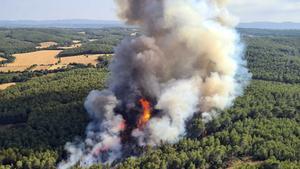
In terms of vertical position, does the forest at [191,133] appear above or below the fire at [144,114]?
below

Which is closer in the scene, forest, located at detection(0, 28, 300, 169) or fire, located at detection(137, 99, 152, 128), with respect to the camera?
forest, located at detection(0, 28, 300, 169)

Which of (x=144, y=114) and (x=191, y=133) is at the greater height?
(x=144, y=114)

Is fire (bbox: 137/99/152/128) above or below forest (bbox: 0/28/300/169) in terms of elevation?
above

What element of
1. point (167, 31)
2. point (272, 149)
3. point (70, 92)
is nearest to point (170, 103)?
point (167, 31)

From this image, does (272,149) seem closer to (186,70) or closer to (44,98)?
(186,70)

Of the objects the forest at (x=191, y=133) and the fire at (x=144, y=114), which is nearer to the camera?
the forest at (x=191, y=133)

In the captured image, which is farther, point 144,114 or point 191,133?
point 144,114

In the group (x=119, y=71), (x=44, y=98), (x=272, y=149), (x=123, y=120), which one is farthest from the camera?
(x=44, y=98)
